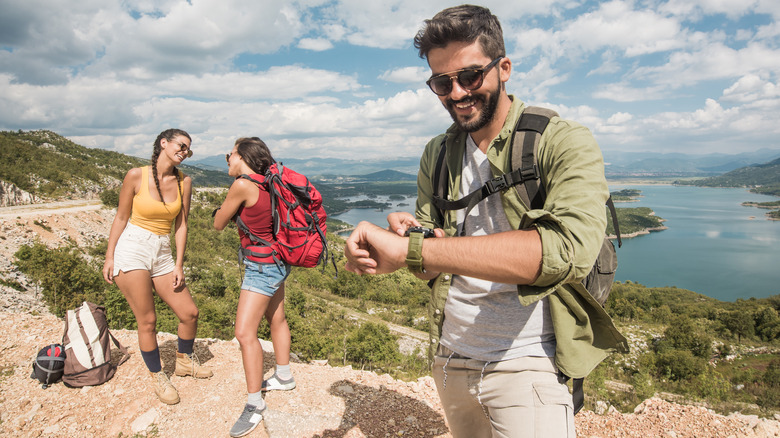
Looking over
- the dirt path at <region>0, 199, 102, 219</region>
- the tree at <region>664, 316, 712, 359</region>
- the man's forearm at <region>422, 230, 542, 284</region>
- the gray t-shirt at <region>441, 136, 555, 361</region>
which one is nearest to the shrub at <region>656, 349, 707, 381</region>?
the tree at <region>664, 316, 712, 359</region>

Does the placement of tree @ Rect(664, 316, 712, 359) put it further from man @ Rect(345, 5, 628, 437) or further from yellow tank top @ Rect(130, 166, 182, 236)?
yellow tank top @ Rect(130, 166, 182, 236)

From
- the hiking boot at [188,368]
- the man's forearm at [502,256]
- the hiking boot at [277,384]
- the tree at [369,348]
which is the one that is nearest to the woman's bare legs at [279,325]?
the hiking boot at [277,384]

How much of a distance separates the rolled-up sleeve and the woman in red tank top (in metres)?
2.61

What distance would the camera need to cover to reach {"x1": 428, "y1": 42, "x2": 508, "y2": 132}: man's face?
1413 mm

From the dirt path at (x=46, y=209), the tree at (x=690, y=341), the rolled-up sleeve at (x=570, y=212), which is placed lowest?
the tree at (x=690, y=341)

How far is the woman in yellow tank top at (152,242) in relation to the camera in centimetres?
343

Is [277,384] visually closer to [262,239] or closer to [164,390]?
[164,390]

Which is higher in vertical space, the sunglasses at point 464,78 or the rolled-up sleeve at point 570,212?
the sunglasses at point 464,78

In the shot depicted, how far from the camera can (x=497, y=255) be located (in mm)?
970

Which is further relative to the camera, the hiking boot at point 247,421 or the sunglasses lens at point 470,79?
the hiking boot at point 247,421

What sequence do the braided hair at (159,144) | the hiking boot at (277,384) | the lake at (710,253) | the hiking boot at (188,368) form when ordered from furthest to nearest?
the lake at (710,253)
the hiking boot at (188,368)
the hiking boot at (277,384)
the braided hair at (159,144)

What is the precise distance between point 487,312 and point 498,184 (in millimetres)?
541

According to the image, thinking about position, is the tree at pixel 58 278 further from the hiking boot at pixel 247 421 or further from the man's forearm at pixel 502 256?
the man's forearm at pixel 502 256

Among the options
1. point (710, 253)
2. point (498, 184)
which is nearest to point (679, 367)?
point (498, 184)
